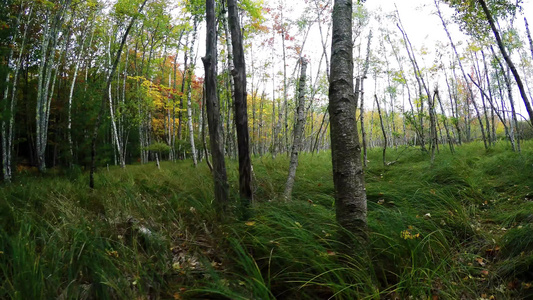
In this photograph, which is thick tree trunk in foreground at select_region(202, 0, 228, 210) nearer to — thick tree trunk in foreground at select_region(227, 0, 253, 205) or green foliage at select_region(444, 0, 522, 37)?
thick tree trunk in foreground at select_region(227, 0, 253, 205)

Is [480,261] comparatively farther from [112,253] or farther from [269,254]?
[112,253]

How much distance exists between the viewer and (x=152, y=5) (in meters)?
8.78

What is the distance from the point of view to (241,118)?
3.32 m

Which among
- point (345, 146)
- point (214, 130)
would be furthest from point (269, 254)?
point (214, 130)

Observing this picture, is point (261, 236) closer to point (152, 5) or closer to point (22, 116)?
point (152, 5)

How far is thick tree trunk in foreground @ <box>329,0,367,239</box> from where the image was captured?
1.90 metres

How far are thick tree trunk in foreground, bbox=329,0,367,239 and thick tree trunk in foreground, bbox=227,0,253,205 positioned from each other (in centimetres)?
155

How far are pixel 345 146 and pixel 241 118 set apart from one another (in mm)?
1759

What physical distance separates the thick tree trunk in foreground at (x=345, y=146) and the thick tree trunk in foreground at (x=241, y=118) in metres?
1.55

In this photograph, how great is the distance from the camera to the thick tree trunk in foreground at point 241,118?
330cm

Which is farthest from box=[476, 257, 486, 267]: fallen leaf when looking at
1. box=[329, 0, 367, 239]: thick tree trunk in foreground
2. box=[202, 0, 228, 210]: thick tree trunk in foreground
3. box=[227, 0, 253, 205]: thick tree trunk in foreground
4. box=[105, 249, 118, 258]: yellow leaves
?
box=[105, 249, 118, 258]: yellow leaves

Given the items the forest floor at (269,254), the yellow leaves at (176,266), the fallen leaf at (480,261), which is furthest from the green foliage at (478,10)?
the yellow leaves at (176,266)

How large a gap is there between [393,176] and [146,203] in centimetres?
504

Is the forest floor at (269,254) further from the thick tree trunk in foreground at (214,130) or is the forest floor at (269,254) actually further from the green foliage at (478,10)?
the green foliage at (478,10)
